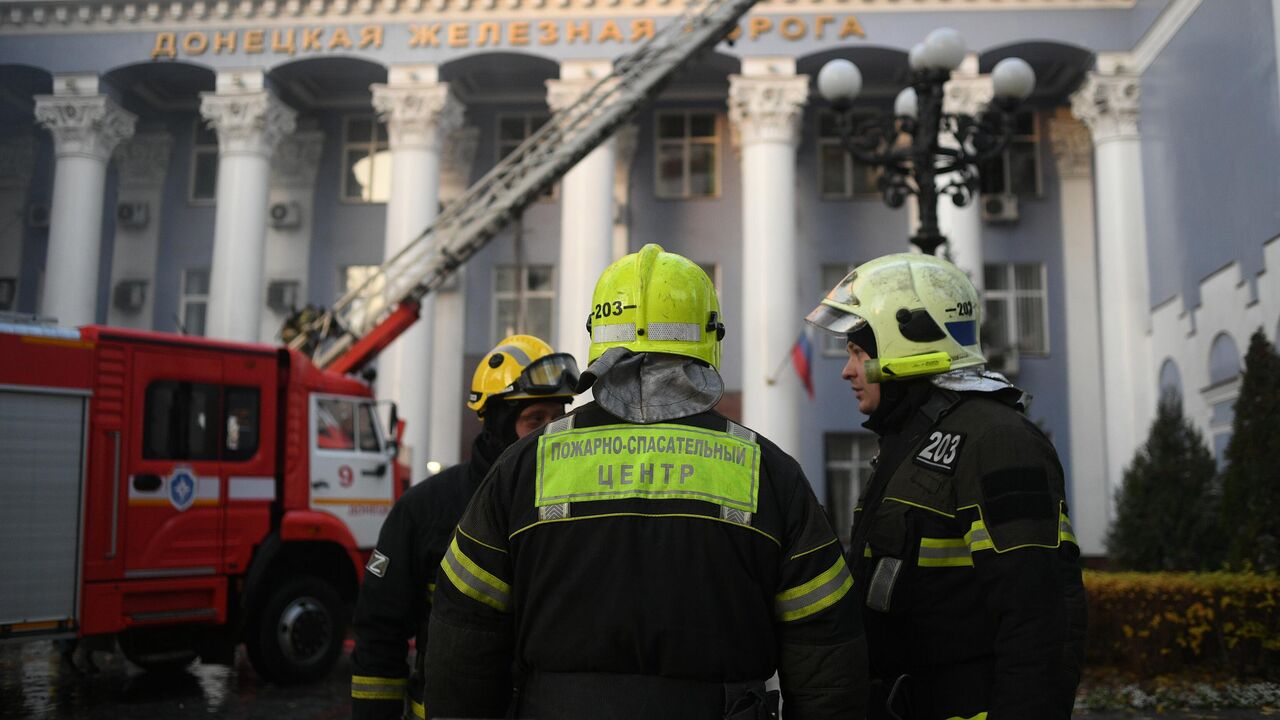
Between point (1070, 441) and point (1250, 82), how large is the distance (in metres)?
8.93

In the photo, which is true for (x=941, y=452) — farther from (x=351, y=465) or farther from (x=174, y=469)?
(x=351, y=465)

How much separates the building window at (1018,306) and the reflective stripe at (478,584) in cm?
2147

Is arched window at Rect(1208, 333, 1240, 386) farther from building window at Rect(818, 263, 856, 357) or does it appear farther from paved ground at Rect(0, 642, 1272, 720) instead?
paved ground at Rect(0, 642, 1272, 720)

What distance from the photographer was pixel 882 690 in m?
2.82

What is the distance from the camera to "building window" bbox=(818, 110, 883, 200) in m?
23.5

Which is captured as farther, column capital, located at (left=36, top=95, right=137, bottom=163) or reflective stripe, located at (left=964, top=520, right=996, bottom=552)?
column capital, located at (left=36, top=95, right=137, bottom=163)

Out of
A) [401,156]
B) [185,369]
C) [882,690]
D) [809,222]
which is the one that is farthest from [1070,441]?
[882,690]

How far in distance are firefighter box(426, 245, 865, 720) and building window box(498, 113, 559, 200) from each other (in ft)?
71.8

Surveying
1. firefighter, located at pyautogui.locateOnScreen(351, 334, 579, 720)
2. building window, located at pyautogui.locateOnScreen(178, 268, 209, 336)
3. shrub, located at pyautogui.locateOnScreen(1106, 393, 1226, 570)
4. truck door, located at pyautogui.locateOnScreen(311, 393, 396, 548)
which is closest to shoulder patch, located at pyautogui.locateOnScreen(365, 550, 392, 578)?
firefighter, located at pyautogui.locateOnScreen(351, 334, 579, 720)

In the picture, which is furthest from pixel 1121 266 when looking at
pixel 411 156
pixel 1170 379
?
pixel 411 156

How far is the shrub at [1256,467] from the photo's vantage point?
10812 mm

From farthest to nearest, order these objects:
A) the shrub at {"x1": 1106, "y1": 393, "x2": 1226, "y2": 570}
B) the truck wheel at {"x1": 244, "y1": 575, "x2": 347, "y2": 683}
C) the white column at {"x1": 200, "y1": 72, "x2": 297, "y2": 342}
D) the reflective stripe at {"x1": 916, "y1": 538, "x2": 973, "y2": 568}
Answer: the white column at {"x1": 200, "y1": 72, "x2": 297, "y2": 342}, the shrub at {"x1": 1106, "y1": 393, "x2": 1226, "y2": 570}, the truck wheel at {"x1": 244, "y1": 575, "x2": 347, "y2": 683}, the reflective stripe at {"x1": 916, "y1": 538, "x2": 973, "y2": 568}

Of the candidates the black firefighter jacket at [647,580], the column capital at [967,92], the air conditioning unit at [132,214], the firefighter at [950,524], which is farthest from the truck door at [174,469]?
the air conditioning unit at [132,214]

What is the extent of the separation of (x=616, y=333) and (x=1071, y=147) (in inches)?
899
